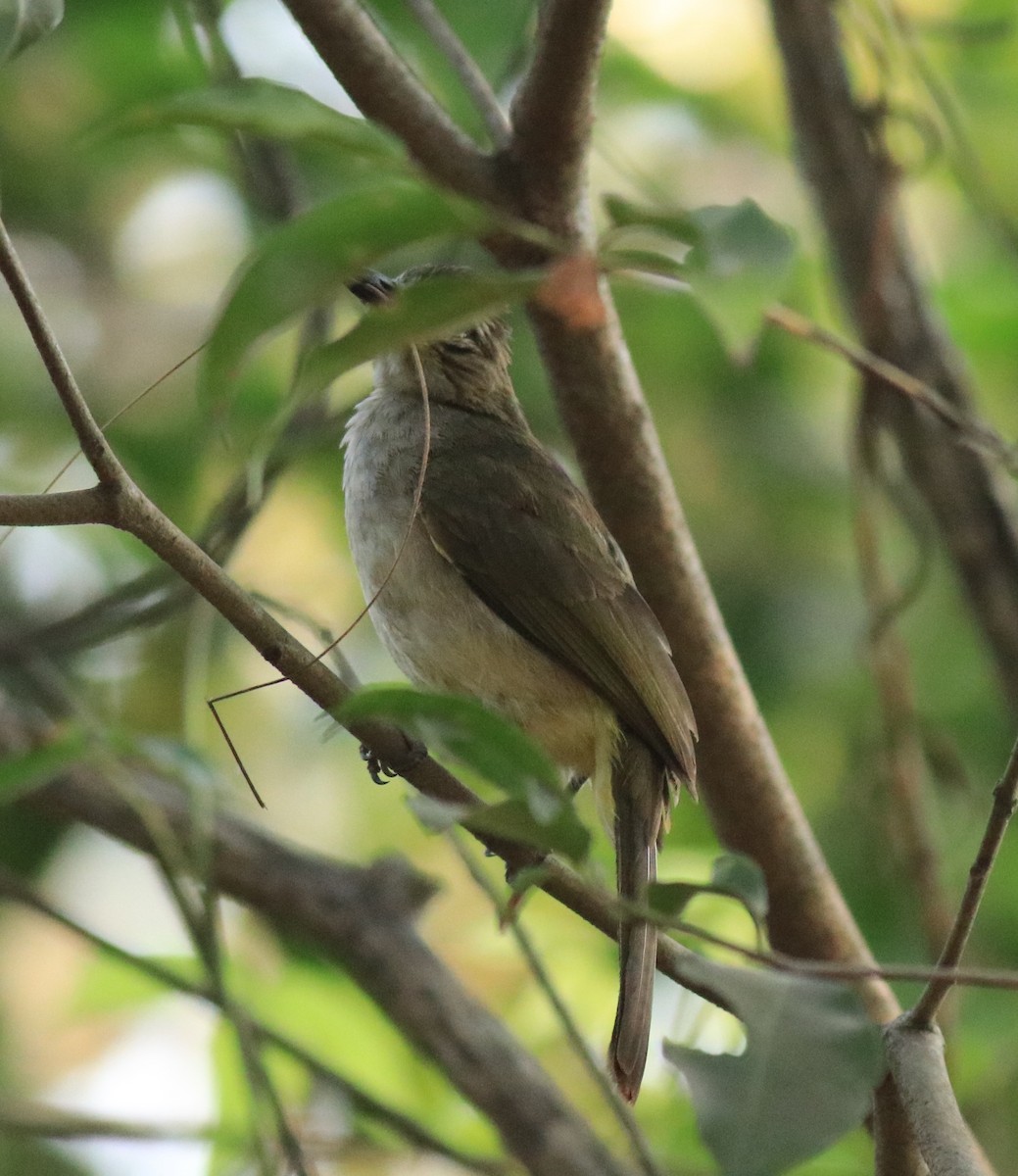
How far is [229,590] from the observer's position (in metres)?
1.86

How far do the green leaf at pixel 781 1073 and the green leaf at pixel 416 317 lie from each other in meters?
0.63

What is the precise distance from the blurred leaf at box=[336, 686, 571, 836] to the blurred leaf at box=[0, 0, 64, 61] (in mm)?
841

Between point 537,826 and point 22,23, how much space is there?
1043 mm

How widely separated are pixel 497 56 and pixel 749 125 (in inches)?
72.8

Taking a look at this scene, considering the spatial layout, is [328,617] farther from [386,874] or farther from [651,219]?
[651,219]

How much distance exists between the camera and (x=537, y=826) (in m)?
1.44

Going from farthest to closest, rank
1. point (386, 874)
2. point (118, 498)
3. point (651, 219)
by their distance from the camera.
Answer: point (386, 874)
point (118, 498)
point (651, 219)

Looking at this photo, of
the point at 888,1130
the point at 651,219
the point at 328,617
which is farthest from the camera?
the point at 328,617

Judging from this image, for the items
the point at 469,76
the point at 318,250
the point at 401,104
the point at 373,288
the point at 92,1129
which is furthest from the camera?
the point at 373,288

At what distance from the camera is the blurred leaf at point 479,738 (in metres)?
1.41

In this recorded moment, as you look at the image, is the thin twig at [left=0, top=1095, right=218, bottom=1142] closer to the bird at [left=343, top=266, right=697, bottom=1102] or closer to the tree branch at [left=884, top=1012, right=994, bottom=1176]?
the bird at [left=343, top=266, right=697, bottom=1102]

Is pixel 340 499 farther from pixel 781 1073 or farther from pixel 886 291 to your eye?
pixel 781 1073

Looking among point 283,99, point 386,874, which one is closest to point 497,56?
point 386,874

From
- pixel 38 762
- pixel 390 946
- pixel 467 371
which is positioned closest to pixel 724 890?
pixel 38 762
